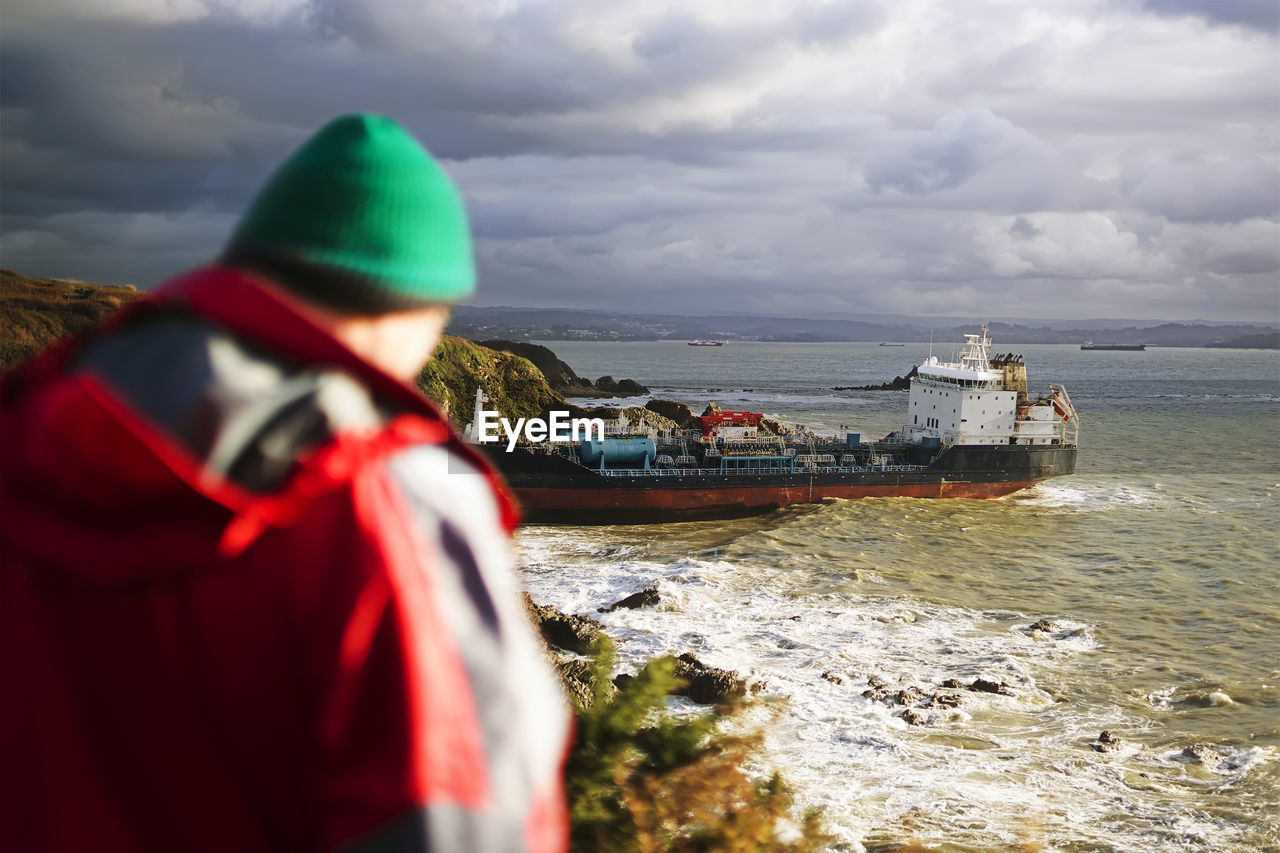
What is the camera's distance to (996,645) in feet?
61.5

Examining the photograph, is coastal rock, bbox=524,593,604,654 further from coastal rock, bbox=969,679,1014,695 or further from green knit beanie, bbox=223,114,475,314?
green knit beanie, bbox=223,114,475,314

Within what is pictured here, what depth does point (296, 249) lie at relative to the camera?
4.22ft

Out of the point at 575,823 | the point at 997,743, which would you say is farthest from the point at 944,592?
the point at 575,823

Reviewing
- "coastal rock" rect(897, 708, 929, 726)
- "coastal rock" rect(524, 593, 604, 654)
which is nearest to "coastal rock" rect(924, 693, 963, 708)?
"coastal rock" rect(897, 708, 929, 726)

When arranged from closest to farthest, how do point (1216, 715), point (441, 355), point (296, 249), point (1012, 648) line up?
point (296, 249), point (1216, 715), point (1012, 648), point (441, 355)

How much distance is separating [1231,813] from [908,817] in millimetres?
4628

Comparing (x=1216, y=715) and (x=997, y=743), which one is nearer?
(x=997, y=743)

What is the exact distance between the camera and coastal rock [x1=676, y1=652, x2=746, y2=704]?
14648 millimetres

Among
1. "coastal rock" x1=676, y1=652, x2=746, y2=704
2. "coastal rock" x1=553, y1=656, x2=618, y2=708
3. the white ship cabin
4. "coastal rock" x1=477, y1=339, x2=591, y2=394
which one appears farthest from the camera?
"coastal rock" x1=477, y1=339, x2=591, y2=394

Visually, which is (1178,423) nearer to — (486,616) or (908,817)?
(908,817)

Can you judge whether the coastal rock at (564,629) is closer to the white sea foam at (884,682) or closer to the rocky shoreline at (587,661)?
the rocky shoreline at (587,661)

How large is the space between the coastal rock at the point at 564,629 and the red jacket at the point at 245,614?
14.7m

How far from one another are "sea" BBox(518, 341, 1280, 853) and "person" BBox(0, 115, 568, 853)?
25.1 ft

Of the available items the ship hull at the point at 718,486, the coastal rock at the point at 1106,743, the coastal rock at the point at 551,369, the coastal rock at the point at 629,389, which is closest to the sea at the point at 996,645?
the coastal rock at the point at 1106,743
